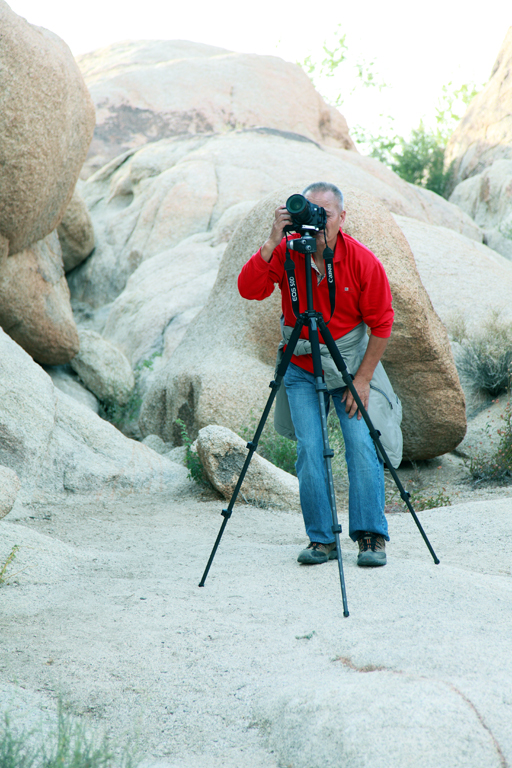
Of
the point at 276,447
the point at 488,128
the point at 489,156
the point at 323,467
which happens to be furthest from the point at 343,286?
the point at 488,128

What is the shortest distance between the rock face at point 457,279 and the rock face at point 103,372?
432 centimetres

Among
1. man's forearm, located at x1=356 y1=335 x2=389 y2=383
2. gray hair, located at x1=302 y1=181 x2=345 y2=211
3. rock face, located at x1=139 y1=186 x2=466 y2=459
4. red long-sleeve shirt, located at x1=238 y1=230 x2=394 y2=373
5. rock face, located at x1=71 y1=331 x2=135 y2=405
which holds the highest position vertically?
gray hair, located at x1=302 y1=181 x2=345 y2=211

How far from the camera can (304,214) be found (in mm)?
3252

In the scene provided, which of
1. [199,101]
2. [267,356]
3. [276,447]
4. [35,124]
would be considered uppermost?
[35,124]

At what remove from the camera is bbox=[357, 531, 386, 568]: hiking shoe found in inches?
136

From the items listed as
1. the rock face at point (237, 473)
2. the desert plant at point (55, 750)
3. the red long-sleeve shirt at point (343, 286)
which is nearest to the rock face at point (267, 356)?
the rock face at point (237, 473)

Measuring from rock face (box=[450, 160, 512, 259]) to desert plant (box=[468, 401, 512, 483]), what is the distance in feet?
36.5

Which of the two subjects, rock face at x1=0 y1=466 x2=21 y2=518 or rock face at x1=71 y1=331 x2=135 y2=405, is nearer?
rock face at x1=0 y1=466 x2=21 y2=518

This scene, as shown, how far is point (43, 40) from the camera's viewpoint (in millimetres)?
6508

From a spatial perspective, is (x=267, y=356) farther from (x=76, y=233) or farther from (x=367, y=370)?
(x=76, y=233)

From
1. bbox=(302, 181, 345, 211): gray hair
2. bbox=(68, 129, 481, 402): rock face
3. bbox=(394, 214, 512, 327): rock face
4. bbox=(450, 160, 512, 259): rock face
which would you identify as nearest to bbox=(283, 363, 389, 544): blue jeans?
bbox=(302, 181, 345, 211): gray hair

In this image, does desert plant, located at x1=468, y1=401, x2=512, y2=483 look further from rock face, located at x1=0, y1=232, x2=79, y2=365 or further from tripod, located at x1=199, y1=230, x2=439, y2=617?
rock face, located at x1=0, y1=232, x2=79, y2=365

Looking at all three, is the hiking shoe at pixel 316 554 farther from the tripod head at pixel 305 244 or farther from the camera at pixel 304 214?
the camera at pixel 304 214

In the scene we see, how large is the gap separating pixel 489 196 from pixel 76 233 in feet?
40.2
